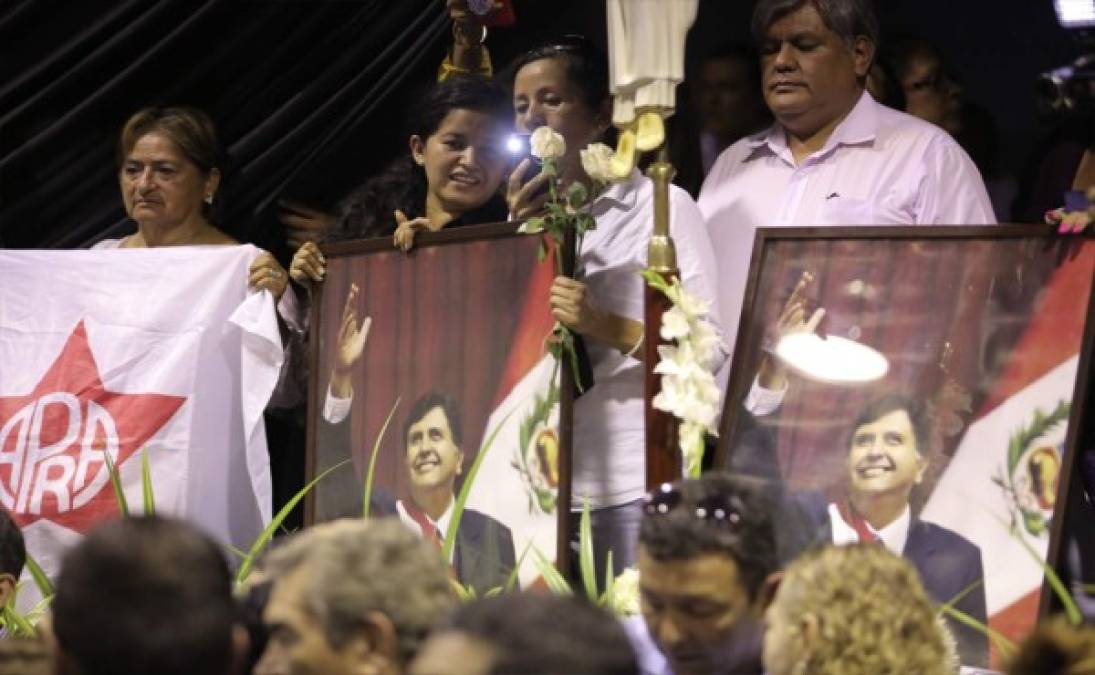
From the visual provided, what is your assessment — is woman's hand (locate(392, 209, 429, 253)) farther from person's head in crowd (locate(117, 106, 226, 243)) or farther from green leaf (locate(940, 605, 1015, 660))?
green leaf (locate(940, 605, 1015, 660))

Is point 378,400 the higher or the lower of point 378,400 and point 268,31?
the lower

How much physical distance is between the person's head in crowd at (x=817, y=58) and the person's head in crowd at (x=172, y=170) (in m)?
1.61

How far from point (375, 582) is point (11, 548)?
6.25ft

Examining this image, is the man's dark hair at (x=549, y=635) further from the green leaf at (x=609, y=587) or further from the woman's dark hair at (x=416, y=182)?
the woman's dark hair at (x=416, y=182)

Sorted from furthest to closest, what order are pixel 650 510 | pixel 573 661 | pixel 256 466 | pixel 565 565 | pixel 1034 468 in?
pixel 256 466 → pixel 565 565 → pixel 1034 468 → pixel 650 510 → pixel 573 661

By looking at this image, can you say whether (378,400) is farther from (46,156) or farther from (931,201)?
(46,156)

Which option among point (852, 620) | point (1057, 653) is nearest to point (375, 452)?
point (852, 620)

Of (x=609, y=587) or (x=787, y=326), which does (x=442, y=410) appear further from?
(x=787, y=326)

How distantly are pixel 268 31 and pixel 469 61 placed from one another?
1.01 metres

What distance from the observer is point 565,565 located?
14.2 feet

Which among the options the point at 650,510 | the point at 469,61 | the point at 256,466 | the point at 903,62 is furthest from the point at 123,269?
the point at 650,510

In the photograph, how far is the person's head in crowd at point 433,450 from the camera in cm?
461

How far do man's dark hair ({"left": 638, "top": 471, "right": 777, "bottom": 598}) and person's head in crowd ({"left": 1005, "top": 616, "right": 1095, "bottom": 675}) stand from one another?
58 cm

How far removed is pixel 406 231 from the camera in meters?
4.75
